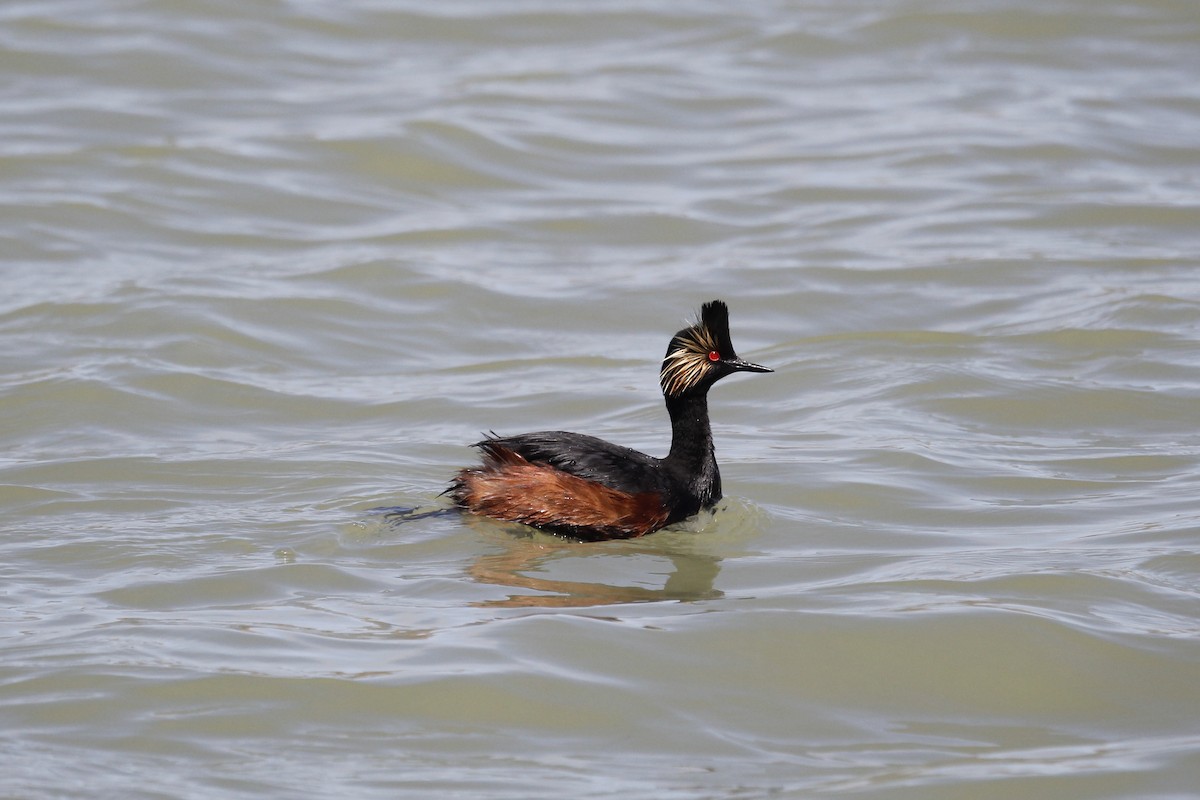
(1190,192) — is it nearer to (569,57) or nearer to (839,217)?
(839,217)

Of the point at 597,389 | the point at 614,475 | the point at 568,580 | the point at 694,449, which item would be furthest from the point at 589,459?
the point at 597,389

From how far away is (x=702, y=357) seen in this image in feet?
26.4

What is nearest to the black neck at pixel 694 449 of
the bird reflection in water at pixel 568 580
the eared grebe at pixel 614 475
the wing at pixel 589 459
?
the eared grebe at pixel 614 475

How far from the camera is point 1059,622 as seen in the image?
6.43 m

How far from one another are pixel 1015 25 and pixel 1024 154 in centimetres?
476

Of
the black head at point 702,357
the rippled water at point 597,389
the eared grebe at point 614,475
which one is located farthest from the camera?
the black head at point 702,357

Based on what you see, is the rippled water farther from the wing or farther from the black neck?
the wing

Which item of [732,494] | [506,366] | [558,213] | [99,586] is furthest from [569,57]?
[99,586]

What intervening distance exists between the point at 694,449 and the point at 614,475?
0.60 m

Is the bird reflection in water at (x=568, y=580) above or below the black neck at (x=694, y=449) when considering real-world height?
below

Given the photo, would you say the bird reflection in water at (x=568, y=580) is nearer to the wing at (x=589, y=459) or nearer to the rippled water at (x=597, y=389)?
the rippled water at (x=597, y=389)

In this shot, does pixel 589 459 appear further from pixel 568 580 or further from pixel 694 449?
pixel 568 580

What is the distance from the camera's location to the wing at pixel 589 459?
25.1 feet

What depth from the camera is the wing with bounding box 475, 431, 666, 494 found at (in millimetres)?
7648
